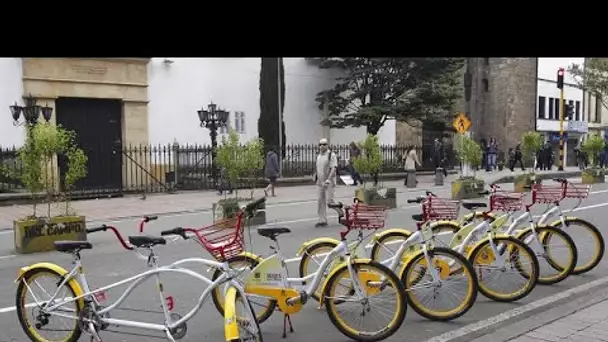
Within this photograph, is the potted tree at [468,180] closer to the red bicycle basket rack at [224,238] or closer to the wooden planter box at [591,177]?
the wooden planter box at [591,177]

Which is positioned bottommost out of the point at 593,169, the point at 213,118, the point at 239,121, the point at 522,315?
the point at 522,315

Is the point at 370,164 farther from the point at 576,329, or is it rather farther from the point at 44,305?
the point at 44,305

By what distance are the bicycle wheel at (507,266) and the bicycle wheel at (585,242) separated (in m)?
1.15

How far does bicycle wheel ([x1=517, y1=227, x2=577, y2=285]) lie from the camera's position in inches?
267

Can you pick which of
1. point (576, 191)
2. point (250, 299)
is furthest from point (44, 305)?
point (576, 191)

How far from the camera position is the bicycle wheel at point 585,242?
23.4 feet

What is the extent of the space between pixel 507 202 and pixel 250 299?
11.0 ft

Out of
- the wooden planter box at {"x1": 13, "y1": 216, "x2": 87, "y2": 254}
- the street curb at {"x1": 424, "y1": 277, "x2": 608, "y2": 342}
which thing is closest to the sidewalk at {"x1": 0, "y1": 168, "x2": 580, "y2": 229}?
the wooden planter box at {"x1": 13, "y1": 216, "x2": 87, "y2": 254}

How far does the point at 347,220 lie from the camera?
18.8ft

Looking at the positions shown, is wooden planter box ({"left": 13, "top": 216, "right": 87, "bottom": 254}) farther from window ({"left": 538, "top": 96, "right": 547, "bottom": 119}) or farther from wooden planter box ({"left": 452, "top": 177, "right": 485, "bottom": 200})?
window ({"left": 538, "top": 96, "right": 547, "bottom": 119})

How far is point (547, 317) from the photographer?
5.48 m
